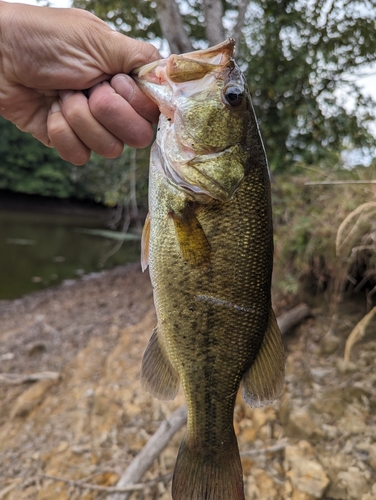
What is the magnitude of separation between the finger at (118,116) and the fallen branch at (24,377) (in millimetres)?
3457

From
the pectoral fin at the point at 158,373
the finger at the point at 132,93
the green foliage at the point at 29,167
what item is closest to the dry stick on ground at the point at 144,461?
the pectoral fin at the point at 158,373

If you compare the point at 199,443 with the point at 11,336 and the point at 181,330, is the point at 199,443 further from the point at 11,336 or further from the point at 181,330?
the point at 11,336

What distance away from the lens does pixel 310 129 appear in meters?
5.92

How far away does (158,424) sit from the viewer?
10.0 ft

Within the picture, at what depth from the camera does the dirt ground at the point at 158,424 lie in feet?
7.73

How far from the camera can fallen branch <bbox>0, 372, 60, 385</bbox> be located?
420 centimetres

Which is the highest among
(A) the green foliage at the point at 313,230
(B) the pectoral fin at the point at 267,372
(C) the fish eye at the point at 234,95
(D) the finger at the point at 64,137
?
(C) the fish eye at the point at 234,95

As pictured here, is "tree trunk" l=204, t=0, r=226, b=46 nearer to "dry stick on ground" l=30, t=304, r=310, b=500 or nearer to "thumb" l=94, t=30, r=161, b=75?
"thumb" l=94, t=30, r=161, b=75

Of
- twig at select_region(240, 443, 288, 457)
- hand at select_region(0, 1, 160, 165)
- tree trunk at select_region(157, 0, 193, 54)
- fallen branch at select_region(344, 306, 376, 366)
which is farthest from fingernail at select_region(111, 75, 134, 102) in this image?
tree trunk at select_region(157, 0, 193, 54)

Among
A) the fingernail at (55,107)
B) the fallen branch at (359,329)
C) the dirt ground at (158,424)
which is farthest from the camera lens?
the dirt ground at (158,424)

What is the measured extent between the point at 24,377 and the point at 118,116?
368cm

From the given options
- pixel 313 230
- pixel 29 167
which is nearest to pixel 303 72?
pixel 313 230

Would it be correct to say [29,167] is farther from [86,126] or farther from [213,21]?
[86,126]

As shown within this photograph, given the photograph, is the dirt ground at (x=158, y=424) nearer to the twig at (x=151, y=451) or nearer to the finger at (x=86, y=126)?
the twig at (x=151, y=451)
